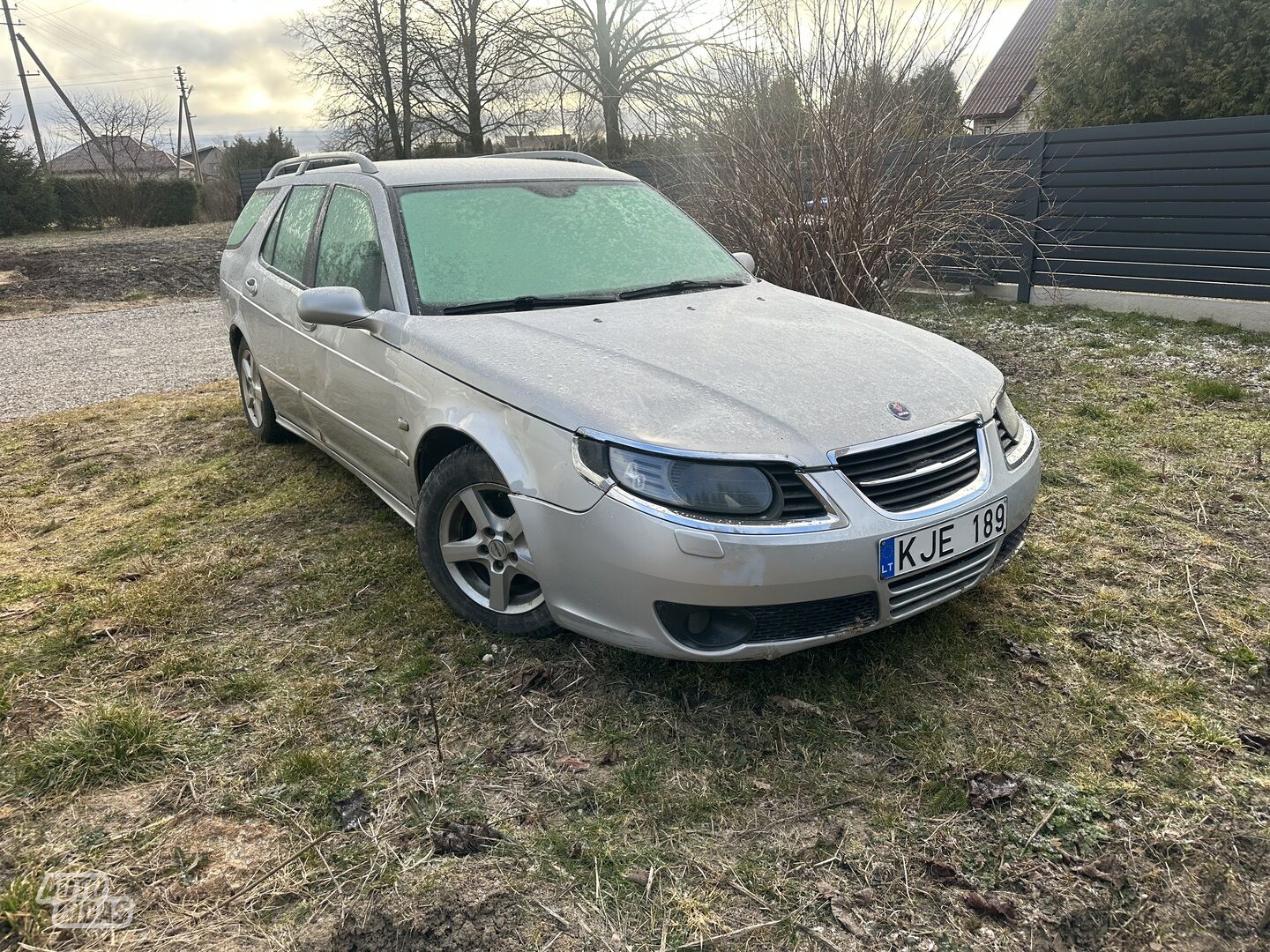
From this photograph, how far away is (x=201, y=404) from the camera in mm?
6648

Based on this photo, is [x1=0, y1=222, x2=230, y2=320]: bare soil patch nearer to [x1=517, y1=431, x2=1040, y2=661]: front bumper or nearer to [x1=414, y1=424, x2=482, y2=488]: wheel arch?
[x1=414, y1=424, x2=482, y2=488]: wheel arch

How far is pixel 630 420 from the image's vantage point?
2.48 metres

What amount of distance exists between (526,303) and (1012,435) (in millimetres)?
1796

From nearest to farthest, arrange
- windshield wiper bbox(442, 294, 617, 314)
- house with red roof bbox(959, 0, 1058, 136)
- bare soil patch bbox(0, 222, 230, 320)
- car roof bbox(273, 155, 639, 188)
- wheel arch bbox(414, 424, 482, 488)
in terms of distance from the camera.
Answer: wheel arch bbox(414, 424, 482, 488) < windshield wiper bbox(442, 294, 617, 314) < car roof bbox(273, 155, 639, 188) < bare soil patch bbox(0, 222, 230, 320) < house with red roof bbox(959, 0, 1058, 136)

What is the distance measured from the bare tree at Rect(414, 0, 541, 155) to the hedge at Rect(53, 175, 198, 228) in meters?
7.84

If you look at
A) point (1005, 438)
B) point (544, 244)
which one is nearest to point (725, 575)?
point (1005, 438)

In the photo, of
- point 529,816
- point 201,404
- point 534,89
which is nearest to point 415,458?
point 529,816

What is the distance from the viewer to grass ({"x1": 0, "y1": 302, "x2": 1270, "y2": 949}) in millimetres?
1975

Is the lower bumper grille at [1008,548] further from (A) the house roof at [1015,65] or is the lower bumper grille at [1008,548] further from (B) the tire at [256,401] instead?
(A) the house roof at [1015,65]

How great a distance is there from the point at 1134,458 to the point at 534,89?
2320 centimetres

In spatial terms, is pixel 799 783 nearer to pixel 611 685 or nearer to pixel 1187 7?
pixel 611 685

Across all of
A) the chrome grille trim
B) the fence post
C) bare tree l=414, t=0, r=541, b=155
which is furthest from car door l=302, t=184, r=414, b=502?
bare tree l=414, t=0, r=541, b=155

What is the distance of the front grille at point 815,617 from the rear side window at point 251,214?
394cm

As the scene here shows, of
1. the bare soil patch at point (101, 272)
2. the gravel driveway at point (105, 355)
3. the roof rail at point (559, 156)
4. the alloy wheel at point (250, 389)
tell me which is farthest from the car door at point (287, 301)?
the bare soil patch at point (101, 272)
